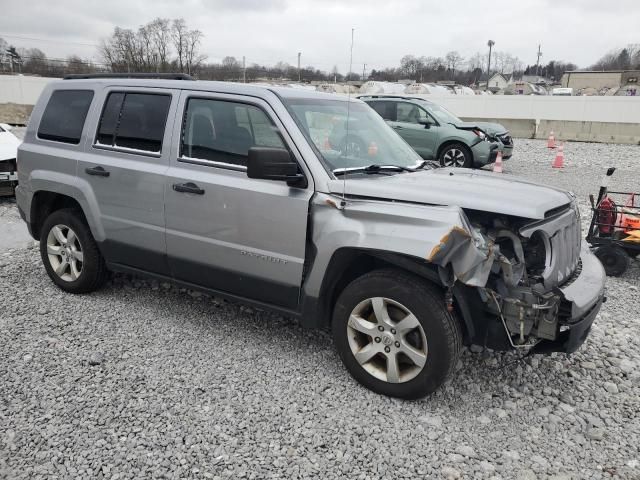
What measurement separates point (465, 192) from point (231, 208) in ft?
5.19

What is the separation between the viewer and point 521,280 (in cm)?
309

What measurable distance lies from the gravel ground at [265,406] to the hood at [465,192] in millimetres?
1075

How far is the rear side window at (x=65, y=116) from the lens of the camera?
4.48 metres

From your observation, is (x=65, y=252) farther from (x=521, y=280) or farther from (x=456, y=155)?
(x=456, y=155)

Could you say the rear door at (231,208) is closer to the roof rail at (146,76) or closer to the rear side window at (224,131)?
the rear side window at (224,131)

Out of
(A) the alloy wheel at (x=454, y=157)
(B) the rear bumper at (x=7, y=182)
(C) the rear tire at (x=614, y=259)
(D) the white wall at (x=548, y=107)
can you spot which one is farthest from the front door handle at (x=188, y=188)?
(D) the white wall at (x=548, y=107)

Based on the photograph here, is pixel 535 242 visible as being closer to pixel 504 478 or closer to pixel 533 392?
pixel 533 392

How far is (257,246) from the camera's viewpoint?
11.7 ft

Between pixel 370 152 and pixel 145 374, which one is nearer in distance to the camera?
pixel 145 374

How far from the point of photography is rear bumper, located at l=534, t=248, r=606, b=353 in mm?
2957

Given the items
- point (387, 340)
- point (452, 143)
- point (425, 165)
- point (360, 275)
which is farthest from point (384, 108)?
point (387, 340)

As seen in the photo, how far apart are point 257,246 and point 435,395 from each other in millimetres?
1544

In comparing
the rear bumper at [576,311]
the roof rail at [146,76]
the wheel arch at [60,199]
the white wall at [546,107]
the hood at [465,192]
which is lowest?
the rear bumper at [576,311]

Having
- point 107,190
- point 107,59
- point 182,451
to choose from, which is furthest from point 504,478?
point 107,59
